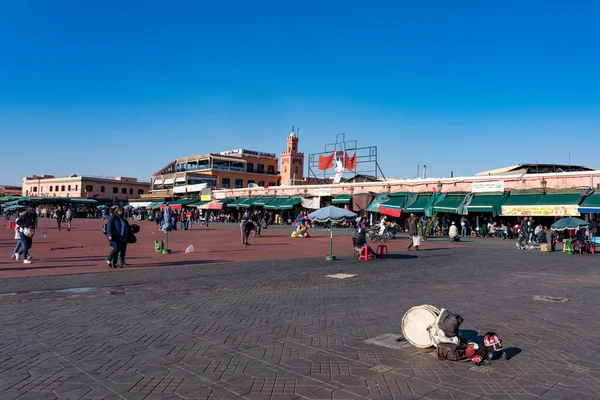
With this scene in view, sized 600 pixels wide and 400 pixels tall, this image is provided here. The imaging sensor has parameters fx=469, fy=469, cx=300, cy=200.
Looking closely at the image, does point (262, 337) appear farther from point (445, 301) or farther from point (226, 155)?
point (226, 155)

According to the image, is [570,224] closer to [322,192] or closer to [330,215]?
[330,215]

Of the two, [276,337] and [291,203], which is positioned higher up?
[291,203]

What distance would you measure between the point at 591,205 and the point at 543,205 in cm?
274

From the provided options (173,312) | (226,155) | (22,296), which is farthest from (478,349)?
(226,155)

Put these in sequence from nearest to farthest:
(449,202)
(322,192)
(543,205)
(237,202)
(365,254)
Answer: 1. (365,254)
2. (543,205)
3. (449,202)
4. (322,192)
5. (237,202)

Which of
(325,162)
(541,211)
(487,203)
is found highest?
(325,162)

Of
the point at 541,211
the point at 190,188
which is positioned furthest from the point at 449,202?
the point at 190,188

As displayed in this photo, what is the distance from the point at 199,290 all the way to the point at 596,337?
714 centimetres

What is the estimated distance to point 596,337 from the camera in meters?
6.32

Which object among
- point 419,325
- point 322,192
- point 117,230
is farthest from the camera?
point 322,192

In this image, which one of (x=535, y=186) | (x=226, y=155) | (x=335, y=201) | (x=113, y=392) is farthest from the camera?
(x=226, y=155)

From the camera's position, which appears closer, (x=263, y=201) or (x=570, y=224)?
(x=570, y=224)

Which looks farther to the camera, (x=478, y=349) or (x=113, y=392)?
(x=478, y=349)

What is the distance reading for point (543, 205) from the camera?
97.3 feet
